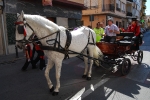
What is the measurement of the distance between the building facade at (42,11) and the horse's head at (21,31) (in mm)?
7630

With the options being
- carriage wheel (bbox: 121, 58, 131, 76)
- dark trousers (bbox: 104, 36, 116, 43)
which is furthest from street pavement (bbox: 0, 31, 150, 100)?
dark trousers (bbox: 104, 36, 116, 43)

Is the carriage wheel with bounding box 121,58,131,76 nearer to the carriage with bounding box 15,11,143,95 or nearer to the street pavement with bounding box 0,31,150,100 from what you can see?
the street pavement with bounding box 0,31,150,100

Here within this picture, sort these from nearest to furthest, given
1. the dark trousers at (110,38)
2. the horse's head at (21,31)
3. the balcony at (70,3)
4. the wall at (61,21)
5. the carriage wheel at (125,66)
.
→ the horse's head at (21,31) < the carriage wheel at (125,66) < the dark trousers at (110,38) < the balcony at (70,3) < the wall at (61,21)

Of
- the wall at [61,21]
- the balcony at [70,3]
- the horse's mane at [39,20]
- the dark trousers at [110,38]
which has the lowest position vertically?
the dark trousers at [110,38]

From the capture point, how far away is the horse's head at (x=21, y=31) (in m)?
3.26

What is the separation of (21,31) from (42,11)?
10.1 metres

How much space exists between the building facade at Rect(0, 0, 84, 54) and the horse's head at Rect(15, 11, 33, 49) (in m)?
7.63

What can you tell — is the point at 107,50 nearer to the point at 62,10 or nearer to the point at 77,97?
the point at 77,97

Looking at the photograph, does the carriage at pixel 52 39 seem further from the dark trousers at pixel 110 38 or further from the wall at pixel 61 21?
the wall at pixel 61 21

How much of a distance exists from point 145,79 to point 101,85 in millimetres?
1755

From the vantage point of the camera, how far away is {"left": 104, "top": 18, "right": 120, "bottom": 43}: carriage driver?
6376mm

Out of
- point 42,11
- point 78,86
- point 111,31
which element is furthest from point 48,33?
point 42,11

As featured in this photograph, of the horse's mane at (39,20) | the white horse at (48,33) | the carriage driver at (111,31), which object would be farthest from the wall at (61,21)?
the horse's mane at (39,20)

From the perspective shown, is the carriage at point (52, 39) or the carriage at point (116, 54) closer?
the carriage at point (52, 39)
